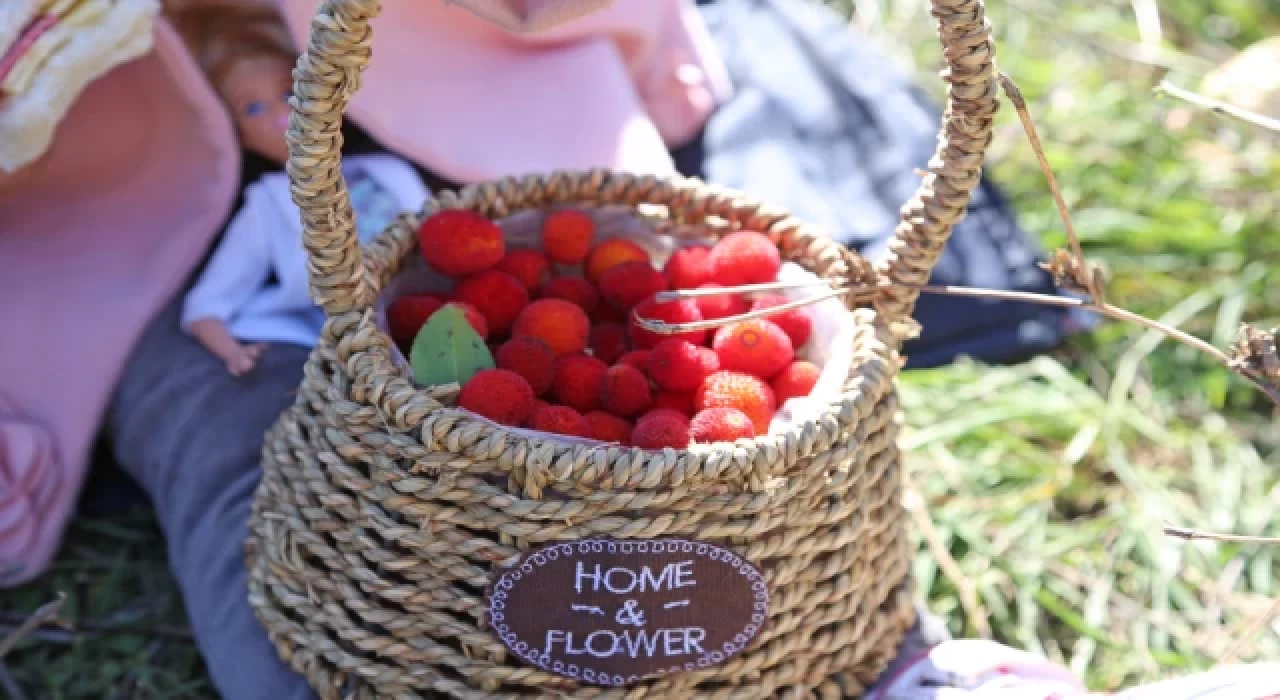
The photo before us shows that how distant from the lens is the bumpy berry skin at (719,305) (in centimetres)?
92

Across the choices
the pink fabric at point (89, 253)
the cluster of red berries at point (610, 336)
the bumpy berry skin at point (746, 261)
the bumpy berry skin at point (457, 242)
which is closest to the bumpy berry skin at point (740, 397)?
the cluster of red berries at point (610, 336)

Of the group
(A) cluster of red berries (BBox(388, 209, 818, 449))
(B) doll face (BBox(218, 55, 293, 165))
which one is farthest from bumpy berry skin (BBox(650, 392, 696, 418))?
(B) doll face (BBox(218, 55, 293, 165))

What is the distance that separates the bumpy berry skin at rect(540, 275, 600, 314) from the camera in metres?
0.96

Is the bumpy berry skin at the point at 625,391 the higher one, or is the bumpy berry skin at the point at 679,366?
the bumpy berry skin at the point at 679,366

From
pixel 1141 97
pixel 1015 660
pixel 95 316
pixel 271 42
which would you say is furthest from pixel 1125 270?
pixel 95 316

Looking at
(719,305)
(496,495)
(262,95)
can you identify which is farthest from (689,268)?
(262,95)

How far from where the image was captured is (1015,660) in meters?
0.86

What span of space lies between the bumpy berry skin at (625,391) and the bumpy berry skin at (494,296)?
0.38 feet

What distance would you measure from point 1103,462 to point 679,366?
64 centimetres

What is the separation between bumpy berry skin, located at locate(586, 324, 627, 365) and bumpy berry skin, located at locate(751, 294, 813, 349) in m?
0.11

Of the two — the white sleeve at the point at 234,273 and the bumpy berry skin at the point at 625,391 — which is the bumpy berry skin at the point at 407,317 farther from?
the white sleeve at the point at 234,273

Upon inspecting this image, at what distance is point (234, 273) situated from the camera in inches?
44.0

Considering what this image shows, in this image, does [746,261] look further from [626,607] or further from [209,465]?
[209,465]

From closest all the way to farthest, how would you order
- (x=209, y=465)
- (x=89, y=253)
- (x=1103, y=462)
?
(x=209, y=465) → (x=89, y=253) → (x=1103, y=462)
